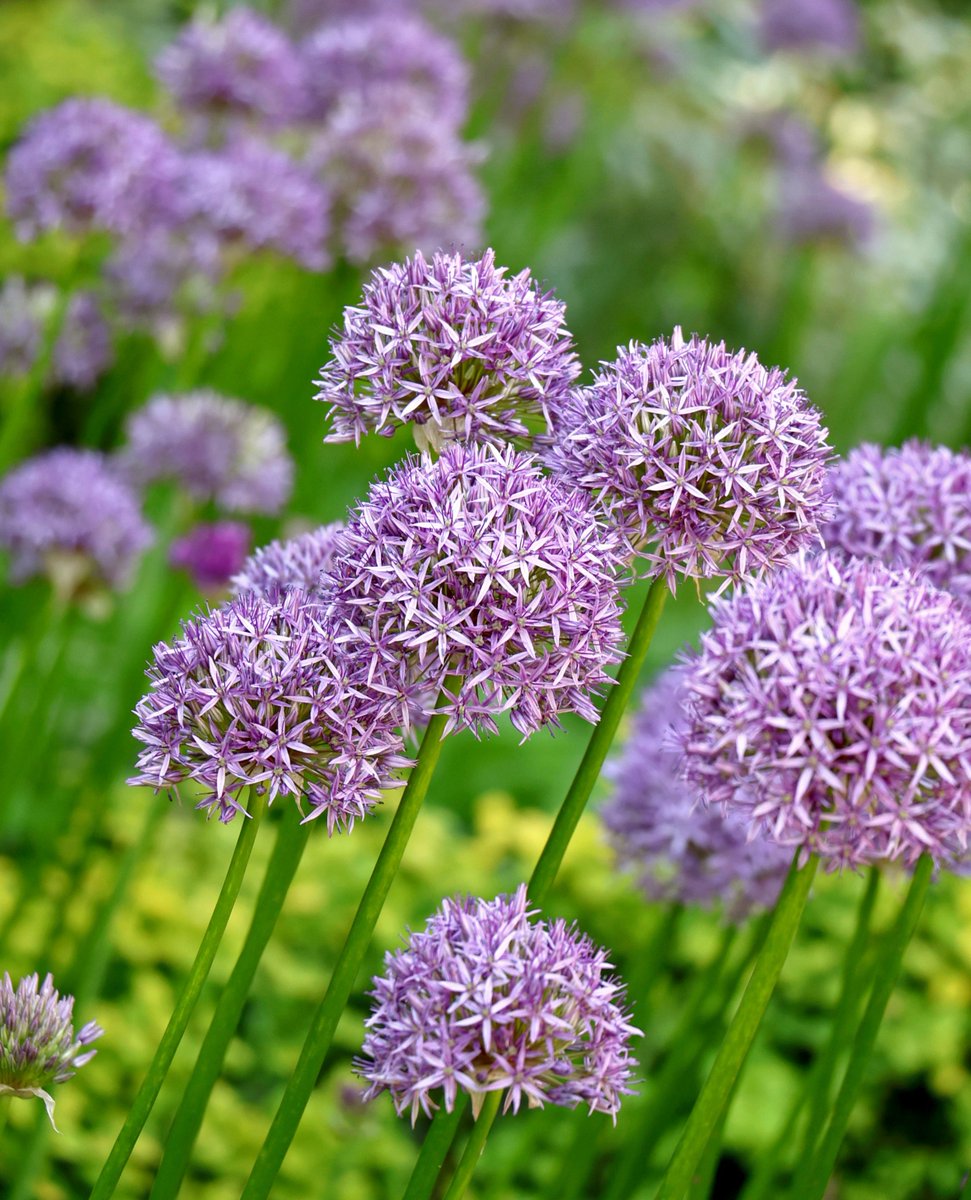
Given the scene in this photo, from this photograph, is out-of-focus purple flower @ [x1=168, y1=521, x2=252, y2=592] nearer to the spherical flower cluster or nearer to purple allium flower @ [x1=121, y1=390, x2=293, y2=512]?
purple allium flower @ [x1=121, y1=390, x2=293, y2=512]

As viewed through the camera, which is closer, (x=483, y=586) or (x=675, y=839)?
(x=483, y=586)

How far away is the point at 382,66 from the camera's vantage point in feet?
14.7

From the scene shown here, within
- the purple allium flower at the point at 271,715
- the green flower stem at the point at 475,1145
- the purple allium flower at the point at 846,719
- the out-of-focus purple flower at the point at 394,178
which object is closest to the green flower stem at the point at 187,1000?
the purple allium flower at the point at 271,715

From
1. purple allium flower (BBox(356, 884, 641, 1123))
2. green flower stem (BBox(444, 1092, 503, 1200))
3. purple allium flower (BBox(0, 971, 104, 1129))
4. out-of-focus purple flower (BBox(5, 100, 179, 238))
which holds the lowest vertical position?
purple allium flower (BBox(0, 971, 104, 1129))

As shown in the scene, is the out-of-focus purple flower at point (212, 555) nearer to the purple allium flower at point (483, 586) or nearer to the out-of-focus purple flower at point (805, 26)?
the purple allium flower at point (483, 586)

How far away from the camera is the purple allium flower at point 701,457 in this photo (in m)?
1.51

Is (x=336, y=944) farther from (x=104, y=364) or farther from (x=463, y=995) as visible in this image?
(x=463, y=995)

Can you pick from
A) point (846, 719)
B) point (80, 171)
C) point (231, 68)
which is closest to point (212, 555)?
point (80, 171)

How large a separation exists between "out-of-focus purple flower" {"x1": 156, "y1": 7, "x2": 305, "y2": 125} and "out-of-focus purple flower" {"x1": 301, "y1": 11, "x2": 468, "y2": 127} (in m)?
0.25

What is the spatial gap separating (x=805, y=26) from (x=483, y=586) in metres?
7.10

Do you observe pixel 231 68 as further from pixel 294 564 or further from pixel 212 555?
pixel 294 564

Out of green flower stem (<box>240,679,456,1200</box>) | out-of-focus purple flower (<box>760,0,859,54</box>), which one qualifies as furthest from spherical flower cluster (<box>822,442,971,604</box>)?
out-of-focus purple flower (<box>760,0,859,54</box>)

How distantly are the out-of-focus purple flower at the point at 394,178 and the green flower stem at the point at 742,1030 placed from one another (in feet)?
9.33

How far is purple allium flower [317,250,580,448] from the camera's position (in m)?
1.60
